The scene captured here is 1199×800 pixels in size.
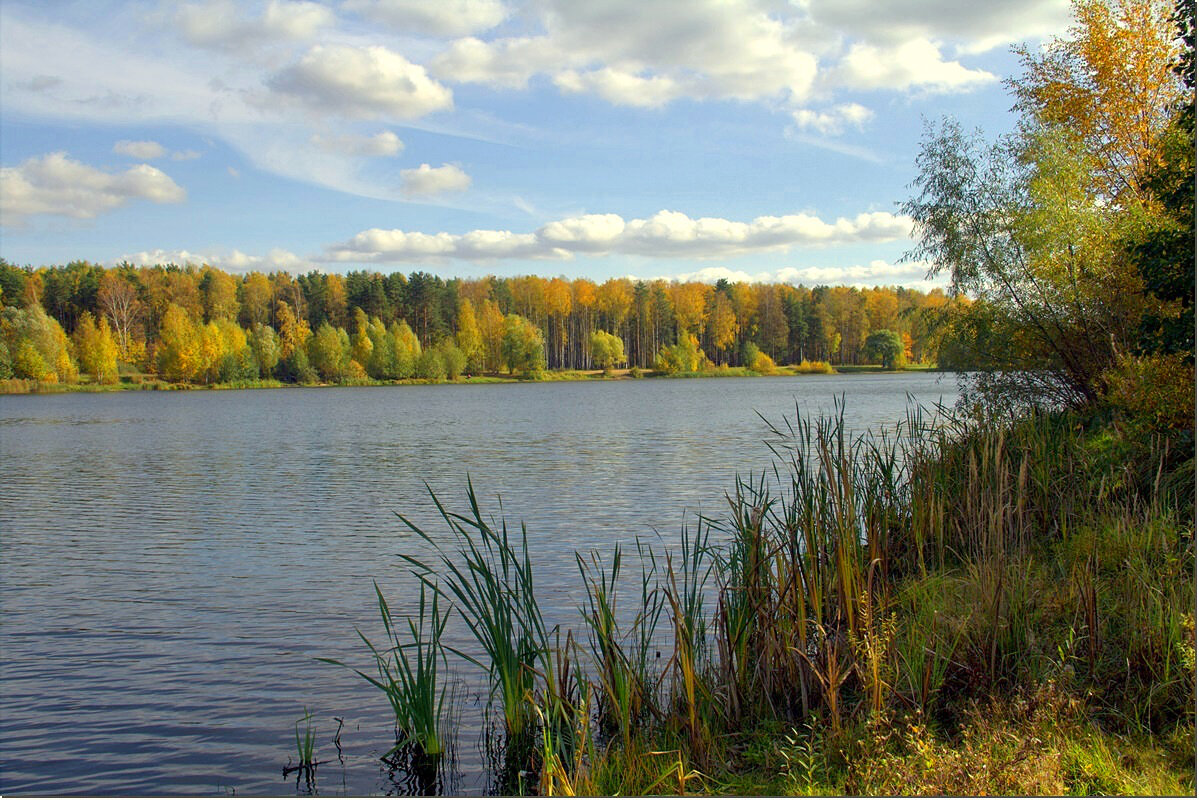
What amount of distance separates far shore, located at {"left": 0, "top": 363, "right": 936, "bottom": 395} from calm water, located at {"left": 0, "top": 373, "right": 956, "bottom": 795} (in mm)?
54240

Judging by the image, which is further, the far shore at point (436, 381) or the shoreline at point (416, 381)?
the far shore at point (436, 381)

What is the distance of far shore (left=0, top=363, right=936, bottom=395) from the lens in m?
85.0

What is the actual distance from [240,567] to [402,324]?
9642 cm

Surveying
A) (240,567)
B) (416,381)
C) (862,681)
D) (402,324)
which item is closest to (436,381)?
(416,381)

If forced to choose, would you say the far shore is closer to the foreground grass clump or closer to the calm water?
the calm water

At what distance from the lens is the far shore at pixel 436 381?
8500cm

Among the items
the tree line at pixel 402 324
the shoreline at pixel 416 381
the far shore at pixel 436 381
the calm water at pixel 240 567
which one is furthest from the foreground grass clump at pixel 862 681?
the tree line at pixel 402 324

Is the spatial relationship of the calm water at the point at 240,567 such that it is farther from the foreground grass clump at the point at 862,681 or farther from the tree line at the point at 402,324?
the tree line at the point at 402,324

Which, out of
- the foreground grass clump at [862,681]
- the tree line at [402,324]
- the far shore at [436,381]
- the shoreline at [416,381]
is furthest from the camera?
the tree line at [402,324]

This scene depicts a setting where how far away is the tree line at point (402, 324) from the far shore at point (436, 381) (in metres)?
1.09

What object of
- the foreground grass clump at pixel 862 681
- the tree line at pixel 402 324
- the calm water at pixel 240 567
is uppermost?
the tree line at pixel 402 324

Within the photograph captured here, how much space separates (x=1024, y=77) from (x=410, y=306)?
10729 centimetres

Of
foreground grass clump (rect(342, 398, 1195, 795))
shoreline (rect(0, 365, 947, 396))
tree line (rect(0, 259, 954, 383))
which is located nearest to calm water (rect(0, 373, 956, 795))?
foreground grass clump (rect(342, 398, 1195, 795))

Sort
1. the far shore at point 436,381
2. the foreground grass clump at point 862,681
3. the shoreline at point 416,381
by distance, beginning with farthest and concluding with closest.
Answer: the far shore at point 436,381 → the shoreline at point 416,381 → the foreground grass clump at point 862,681
